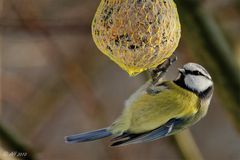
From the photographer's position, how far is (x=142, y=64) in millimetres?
1808

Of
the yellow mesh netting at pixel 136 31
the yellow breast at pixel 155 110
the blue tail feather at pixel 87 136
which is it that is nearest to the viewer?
the yellow mesh netting at pixel 136 31

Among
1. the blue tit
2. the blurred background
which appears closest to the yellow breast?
the blue tit

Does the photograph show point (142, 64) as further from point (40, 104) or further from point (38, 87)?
point (38, 87)

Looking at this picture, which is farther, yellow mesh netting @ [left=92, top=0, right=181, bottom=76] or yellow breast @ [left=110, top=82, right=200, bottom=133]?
yellow breast @ [left=110, top=82, right=200, bottom=133]

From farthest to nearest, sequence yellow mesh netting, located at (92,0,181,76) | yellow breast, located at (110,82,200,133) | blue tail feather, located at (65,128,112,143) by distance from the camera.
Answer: yellow breast, located at (110,82,200,133) < blue tail feather, located at (65,128,112,143) < yellow mesh netting, located at (92,0,181,76)

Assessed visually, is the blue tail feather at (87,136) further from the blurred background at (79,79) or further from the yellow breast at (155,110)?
the blurred background at (79,79)

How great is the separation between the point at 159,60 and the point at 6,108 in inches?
74.7

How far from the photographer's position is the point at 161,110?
205cm

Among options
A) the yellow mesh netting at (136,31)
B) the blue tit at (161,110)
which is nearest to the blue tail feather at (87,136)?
the blue tit at (161,110)

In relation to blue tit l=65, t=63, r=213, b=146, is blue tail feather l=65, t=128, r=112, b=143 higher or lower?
higher

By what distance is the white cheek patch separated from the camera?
6.47 ft

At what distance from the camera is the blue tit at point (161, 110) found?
2.03 m

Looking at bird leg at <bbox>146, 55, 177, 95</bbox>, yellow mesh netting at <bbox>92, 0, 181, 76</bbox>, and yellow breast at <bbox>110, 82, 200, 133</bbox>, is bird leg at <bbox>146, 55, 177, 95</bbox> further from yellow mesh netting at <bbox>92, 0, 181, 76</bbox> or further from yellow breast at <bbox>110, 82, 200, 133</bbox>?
yellow mesh netting at <bbox>92, 0, 181, 76</bbox>

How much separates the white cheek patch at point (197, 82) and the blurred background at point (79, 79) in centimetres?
10
